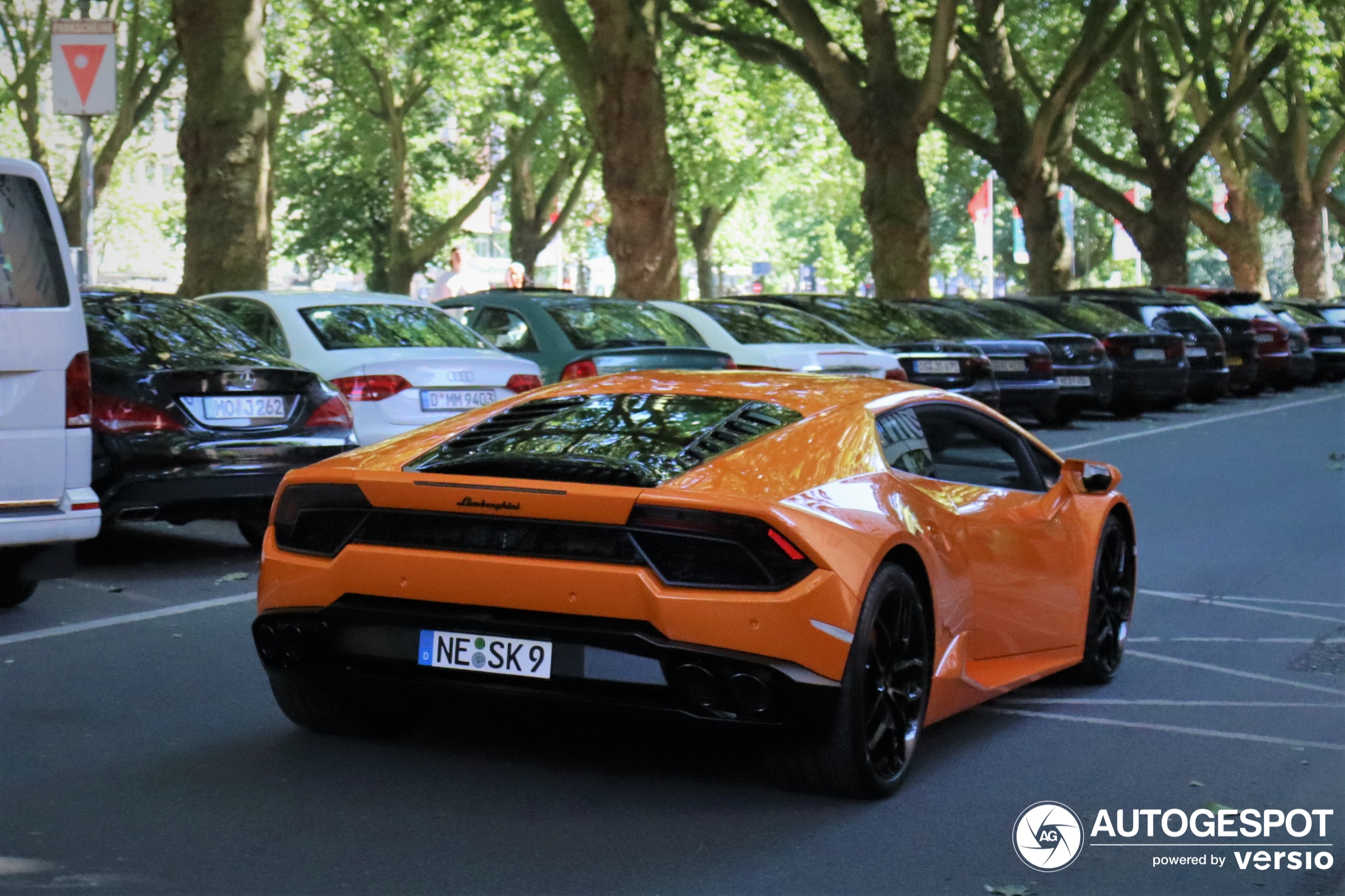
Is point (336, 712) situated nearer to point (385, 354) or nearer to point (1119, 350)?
point (385, 354)

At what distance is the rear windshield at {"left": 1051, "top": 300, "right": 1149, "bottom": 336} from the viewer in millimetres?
23953

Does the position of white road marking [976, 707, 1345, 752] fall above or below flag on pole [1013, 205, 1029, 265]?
below

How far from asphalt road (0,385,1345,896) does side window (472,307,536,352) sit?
579 centimetres

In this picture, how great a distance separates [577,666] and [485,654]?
0.28 m

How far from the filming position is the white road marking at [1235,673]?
7.00 metres

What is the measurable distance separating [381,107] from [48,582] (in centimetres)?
3501

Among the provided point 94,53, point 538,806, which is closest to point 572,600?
point 538,806

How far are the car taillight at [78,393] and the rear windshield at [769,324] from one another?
28.8ft

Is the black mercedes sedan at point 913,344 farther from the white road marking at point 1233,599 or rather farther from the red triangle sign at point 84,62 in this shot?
the white road marking at point 1233,599

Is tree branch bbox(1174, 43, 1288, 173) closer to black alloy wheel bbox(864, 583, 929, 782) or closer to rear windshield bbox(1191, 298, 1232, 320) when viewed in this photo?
rear windshield bbox(1191, 298, 1232, 320)

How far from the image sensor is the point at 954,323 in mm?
21188

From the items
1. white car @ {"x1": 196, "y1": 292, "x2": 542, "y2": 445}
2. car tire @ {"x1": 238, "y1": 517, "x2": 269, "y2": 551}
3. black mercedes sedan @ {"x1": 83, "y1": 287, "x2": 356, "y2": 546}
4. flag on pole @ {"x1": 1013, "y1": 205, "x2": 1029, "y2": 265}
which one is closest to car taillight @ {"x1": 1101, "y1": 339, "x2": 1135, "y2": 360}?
white car @ {"x1": 196, "y1": 292, "x2": 542, "y2": 445}

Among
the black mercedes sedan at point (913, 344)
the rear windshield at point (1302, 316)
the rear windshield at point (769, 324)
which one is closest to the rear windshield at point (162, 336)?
the rear windshield at point (769, 324)

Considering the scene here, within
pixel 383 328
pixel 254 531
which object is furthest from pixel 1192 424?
pixel 254 531
